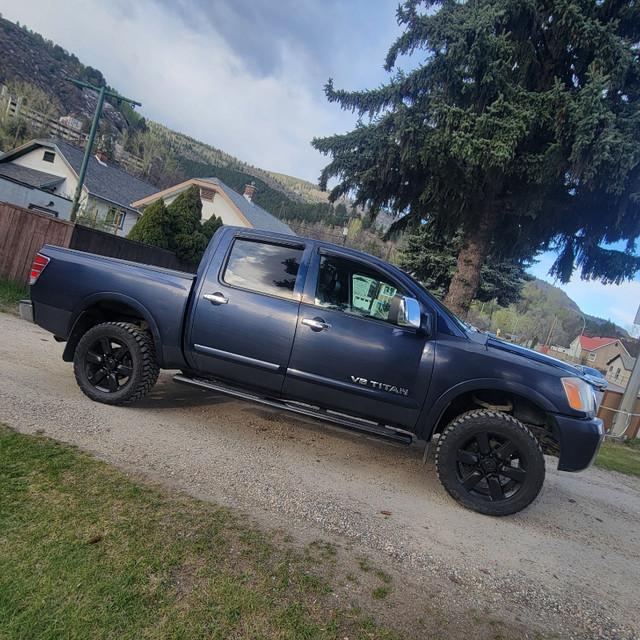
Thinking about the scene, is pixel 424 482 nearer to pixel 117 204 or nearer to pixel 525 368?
pixel 525 368

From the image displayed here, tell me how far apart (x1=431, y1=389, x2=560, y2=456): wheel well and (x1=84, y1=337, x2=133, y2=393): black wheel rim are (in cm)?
302

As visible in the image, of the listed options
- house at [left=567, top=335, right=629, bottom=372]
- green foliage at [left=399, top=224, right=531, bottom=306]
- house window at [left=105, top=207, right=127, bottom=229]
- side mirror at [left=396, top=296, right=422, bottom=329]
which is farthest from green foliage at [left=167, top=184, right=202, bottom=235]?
house at [left=567, top=335, right=629, bottom=372]

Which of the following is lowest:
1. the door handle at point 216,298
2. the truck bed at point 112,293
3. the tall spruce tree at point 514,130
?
the truck bed at point 112,293

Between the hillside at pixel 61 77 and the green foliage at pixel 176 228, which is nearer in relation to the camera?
the green foliage at pixel 176 228

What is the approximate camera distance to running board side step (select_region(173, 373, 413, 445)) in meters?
3.58

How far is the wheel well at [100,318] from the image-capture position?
4266mm

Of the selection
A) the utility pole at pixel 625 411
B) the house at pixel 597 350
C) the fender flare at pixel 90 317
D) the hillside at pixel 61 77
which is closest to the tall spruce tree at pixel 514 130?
the utility pole at pixel 625 411

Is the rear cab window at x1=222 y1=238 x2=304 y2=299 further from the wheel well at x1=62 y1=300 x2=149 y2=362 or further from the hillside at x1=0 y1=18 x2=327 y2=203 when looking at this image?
the hillside at x1=0 y1=18 x2=327 y2=203

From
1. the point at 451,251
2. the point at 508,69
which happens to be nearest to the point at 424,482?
the point at 508,69

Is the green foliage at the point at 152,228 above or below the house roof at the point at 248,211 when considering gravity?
below

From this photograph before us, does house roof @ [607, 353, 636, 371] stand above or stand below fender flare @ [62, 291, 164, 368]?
above

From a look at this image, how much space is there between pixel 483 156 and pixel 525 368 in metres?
6.64

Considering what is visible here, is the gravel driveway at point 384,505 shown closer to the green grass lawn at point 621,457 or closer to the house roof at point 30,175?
the green grass lawn at point 621,457

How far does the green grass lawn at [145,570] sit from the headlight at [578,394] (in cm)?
210
